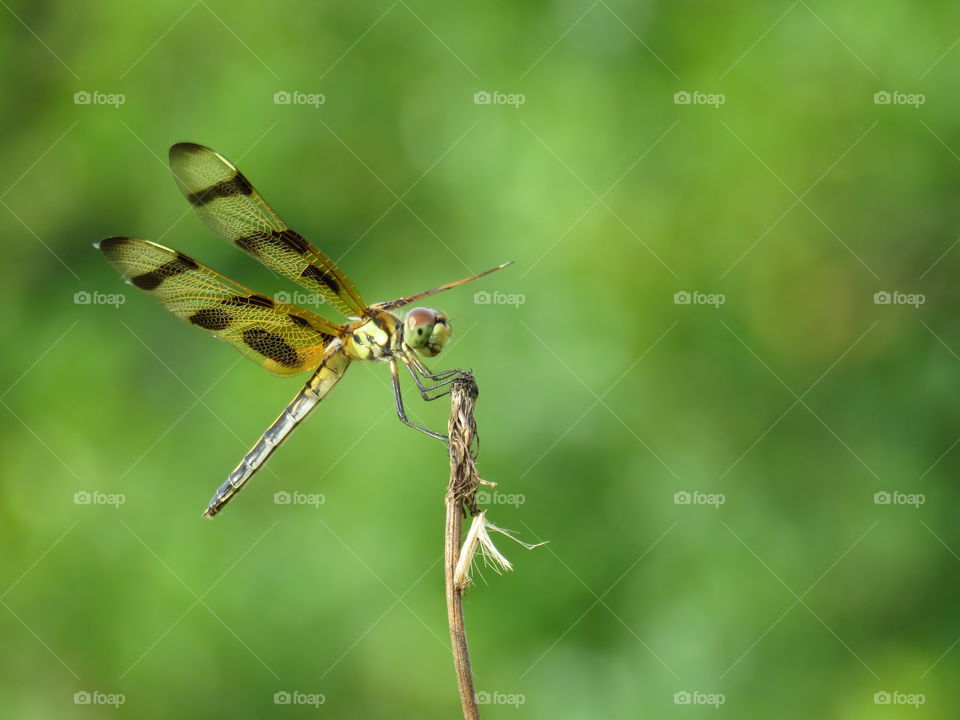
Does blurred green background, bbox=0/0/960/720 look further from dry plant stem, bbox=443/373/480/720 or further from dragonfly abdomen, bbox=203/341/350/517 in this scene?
dry plant stem, bbox=443/373/480/720

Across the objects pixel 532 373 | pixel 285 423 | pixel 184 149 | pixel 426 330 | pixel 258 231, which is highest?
pixel 184 149

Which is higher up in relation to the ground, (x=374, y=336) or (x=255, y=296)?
(x=255, y=296)

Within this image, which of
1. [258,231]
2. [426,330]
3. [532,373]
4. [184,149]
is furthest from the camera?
[532,373]

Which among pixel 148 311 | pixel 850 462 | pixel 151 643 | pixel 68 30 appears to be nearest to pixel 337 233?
pixel 148 311

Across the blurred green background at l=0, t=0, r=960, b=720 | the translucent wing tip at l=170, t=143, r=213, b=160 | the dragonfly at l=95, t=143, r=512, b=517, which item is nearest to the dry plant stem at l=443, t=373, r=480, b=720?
the dragonfly at l=95, t=143, r=512, b=517

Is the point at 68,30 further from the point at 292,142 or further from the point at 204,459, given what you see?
the point at 204,459

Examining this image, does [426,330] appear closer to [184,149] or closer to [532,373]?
[184,149]

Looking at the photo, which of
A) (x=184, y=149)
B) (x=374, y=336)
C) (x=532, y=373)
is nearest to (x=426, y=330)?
(x=374, y=336)
